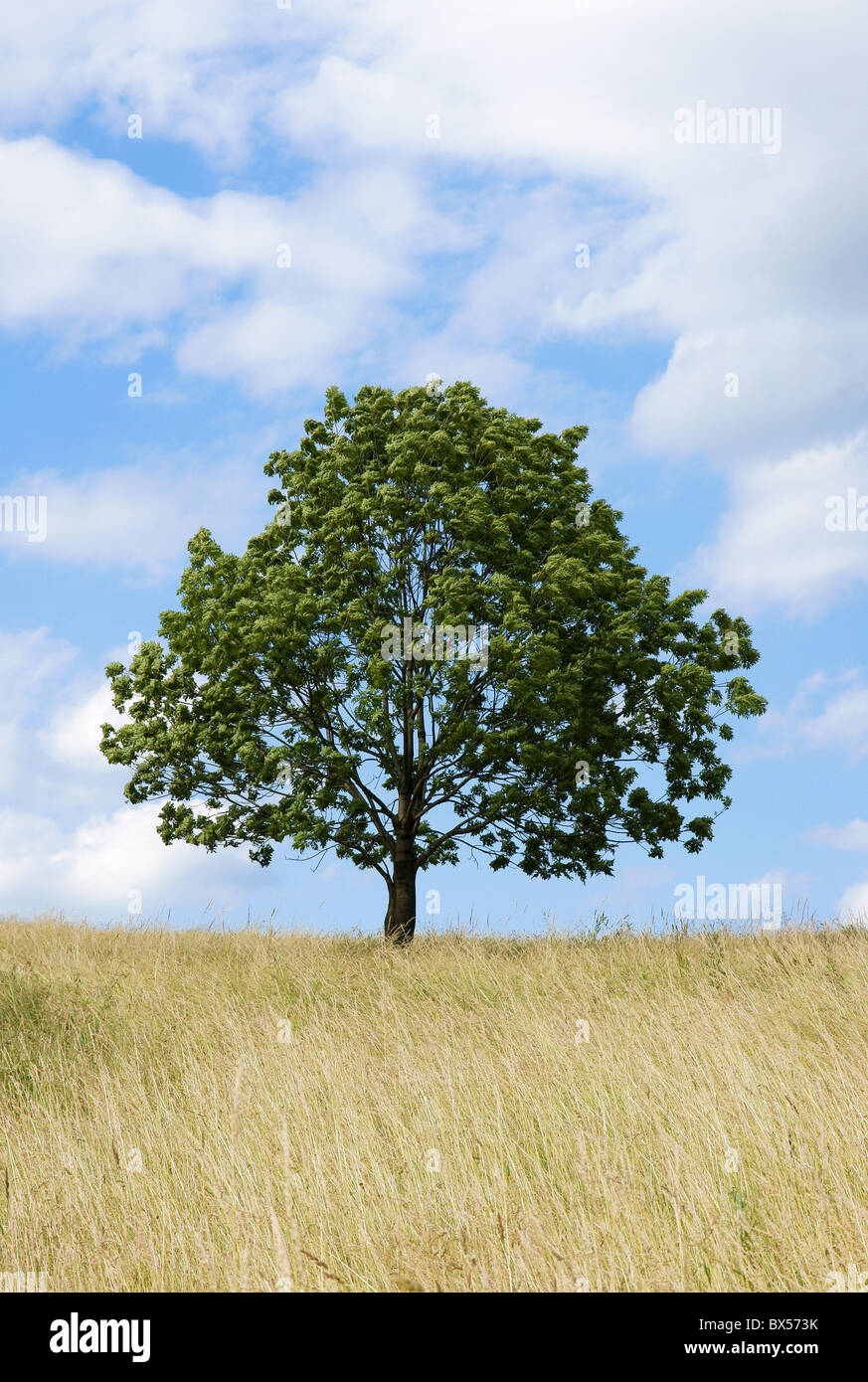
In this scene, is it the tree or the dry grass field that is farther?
the tree

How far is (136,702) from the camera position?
22.0 m

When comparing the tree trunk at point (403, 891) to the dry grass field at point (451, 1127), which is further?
the tree trunk at point (403, 891)

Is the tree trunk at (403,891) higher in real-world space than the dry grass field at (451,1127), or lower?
higher

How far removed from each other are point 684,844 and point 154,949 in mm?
10697

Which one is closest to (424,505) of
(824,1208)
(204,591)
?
(204,591)

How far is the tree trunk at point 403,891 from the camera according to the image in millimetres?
20031

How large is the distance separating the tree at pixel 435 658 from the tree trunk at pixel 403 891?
0.04 meters

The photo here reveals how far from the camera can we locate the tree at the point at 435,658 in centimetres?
1823

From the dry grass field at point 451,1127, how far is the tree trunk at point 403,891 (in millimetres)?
4819

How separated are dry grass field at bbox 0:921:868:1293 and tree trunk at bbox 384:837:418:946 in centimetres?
482

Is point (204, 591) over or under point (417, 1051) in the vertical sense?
over

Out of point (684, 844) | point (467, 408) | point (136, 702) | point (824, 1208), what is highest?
point (467, 408)

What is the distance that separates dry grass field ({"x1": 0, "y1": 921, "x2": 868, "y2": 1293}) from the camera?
18.9 ft
